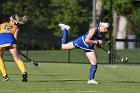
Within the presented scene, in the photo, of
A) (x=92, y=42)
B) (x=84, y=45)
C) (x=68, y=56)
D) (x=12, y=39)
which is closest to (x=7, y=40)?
(x=12, y=39)

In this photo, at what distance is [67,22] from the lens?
123ft

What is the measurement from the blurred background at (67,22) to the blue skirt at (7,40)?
12.4 m

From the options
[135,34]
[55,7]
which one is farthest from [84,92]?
[55,7]

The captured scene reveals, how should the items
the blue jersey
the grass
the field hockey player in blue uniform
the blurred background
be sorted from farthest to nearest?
the blurred background
the grass
the blue jersey
the field hockey player in blue uniform

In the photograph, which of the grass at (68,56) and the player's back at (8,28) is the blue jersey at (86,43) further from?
the grass at (68,56)

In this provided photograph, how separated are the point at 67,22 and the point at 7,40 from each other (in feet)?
71.9

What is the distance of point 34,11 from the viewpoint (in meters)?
38.2

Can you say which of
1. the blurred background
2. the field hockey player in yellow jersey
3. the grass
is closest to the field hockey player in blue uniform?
the field hockey player in yellow jersey

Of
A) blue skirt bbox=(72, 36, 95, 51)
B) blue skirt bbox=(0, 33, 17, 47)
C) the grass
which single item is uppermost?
blue skirt bbox=(0, 33, 17, 47)

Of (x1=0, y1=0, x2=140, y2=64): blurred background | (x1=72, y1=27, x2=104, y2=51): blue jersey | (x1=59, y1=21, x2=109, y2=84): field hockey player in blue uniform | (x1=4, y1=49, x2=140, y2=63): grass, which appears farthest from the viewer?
(x1=0, y1=0, x2=140, y2=64): blurred background

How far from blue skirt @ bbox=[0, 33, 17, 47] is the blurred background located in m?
12.4

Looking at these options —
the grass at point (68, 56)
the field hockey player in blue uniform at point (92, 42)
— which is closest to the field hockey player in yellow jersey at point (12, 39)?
the field hockey player in blue uniform at point (92, 42)

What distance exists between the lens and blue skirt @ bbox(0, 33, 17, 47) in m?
15.5

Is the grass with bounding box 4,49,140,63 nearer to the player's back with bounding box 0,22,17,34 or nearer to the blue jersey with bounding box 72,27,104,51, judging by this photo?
the blue jersey with bounding box 72,27,104,51
